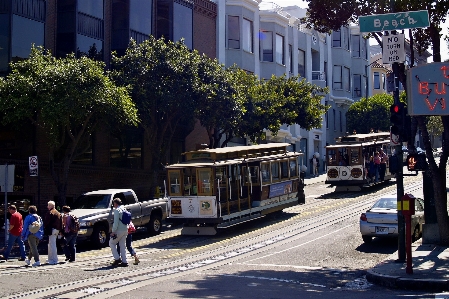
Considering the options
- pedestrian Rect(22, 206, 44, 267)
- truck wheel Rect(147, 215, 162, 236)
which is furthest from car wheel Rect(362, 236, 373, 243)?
pedestrian Rect(22, 206, 44, 267)

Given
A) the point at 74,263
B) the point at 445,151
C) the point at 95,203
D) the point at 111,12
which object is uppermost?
Answer: the point at 111,12

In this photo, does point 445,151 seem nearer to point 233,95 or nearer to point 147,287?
point 147,287

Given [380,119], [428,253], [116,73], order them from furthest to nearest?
[380,119] < [116,73] < [428,253]

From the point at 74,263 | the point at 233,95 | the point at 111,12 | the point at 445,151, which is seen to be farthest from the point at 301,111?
the point at 74,263

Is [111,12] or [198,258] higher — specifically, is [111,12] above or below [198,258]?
above

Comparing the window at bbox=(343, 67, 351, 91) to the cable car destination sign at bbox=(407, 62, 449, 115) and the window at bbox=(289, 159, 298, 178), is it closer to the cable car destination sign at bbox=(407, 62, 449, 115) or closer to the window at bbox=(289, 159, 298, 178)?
the window at bbox=(289, 159, 298, 178)

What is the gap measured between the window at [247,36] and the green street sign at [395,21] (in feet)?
85.5

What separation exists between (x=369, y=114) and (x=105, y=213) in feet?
125

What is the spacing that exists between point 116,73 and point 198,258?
1185 cm

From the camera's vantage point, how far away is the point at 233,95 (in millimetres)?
30203

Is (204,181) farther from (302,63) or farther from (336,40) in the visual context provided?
(336,40)

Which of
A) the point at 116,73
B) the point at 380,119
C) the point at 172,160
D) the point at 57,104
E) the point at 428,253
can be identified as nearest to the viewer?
the point at 428,253

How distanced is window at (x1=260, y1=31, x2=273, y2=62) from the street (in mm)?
20547

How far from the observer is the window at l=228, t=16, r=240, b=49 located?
1617 inches
